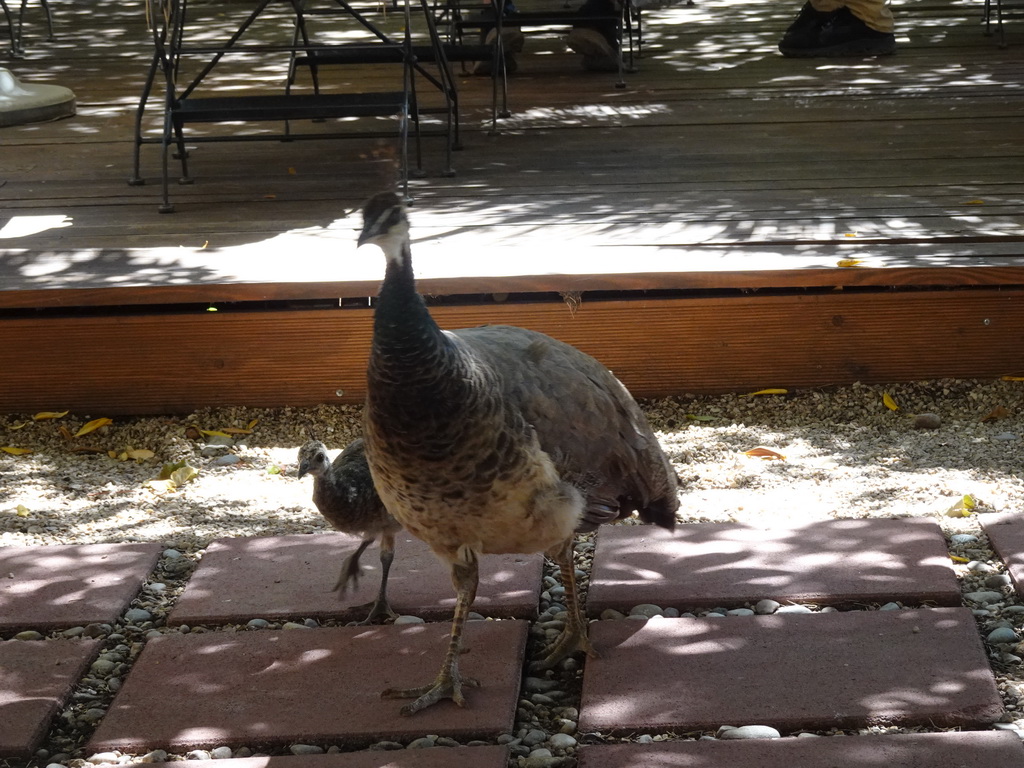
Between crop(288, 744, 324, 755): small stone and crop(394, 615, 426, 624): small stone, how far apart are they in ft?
2.05

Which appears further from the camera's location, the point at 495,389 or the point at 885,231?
the point at 885,231

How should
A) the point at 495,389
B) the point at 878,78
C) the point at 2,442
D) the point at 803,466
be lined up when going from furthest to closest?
the point at 878,78
the point at 2,442
the point at 803,466
the point at 495,389

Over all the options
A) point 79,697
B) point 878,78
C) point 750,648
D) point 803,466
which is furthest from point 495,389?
point 878,78

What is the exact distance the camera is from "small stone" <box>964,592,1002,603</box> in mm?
3484

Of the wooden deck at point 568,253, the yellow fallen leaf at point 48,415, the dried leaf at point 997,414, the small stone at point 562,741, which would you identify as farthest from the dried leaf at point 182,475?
the dried leaf at point 997,414

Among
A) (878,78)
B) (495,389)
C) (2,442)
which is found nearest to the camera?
(495,389)

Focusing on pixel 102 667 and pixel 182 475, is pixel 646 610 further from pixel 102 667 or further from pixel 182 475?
pixel 182 475

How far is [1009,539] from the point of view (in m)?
3.73

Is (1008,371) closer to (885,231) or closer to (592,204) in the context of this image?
(885,231)

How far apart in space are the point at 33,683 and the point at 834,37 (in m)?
7.64

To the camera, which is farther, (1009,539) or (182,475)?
(182,475)

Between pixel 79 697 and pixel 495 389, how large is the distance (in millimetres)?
1379

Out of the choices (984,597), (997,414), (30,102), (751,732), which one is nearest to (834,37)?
(997,414)

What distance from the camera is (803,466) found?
455 cm
